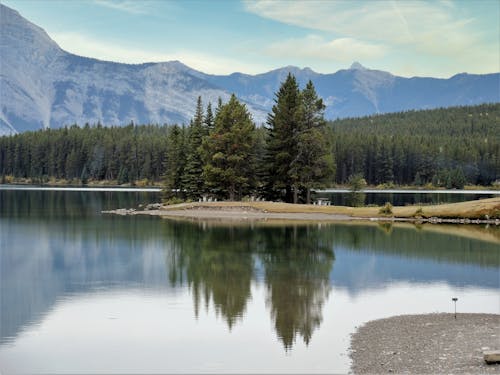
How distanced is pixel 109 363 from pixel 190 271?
17.8 meters

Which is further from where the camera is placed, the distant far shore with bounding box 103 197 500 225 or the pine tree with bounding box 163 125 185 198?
the pine tree with bounding box 163 125 185 198

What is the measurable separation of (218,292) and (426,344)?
12454 mm

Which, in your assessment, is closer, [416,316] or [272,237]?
[416,316]

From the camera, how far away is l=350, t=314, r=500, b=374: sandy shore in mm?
17953

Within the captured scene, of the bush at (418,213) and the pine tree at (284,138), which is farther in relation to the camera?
the pine tree at (284,138)

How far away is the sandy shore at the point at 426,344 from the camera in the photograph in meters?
18.0

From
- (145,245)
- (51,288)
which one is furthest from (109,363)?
(145,245)

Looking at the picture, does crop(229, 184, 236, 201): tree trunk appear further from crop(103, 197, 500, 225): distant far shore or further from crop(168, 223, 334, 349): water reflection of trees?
crop(168, 223, 334, 349): water reflection of trees

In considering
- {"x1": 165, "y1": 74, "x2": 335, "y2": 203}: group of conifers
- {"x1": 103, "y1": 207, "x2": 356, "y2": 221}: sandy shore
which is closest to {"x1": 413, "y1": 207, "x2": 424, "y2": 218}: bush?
{"x1": 103, "y1": 207, "x2": 356, "y2": 221}: sandy shore

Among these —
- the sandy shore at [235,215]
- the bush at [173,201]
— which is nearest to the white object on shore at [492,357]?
the sandy shore at [235,215]

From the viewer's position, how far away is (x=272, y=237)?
5525cm

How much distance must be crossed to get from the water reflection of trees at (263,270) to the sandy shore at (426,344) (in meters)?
2.50

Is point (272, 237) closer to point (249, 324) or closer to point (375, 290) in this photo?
point (375, 290)

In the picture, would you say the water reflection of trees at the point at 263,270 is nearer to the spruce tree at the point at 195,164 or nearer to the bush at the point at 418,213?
the bush at the point at 418,213
